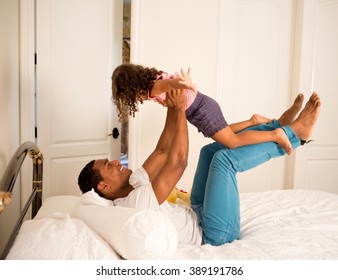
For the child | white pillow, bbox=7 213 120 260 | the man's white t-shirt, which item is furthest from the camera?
the child

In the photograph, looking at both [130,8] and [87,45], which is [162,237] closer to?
[87,45]

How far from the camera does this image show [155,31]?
3.14 meters

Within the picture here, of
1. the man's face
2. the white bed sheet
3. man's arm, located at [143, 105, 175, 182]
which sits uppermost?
man's arm, located at [143, 105, 175, 182]

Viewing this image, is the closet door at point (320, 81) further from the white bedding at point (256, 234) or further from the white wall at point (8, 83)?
the white wall at point (8, 83)

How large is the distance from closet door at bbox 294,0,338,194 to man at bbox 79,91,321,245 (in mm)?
1909

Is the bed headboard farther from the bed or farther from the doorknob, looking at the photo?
the doorknob

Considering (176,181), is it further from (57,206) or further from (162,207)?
(57,206)

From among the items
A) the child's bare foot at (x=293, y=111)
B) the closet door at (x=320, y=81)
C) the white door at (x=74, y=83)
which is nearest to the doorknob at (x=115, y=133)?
the white door at (x=74, y=83)

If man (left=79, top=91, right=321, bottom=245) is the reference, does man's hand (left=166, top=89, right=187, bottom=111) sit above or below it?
above

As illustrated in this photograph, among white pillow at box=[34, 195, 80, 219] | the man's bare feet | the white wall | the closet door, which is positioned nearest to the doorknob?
the white wall

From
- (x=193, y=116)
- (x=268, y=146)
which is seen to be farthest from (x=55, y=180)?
(x=268, y=146)

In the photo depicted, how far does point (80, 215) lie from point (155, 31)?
2121 mm

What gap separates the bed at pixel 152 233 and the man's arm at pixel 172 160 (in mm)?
235

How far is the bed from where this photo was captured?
1.12 metres
